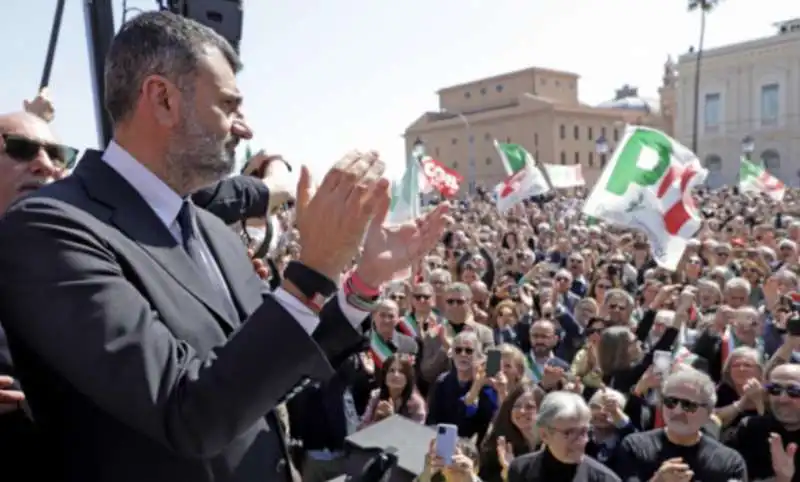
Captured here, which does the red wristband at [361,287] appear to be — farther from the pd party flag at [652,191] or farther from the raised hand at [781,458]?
the pd party flag at [652,191]

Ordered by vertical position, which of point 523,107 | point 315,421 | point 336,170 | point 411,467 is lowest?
point 315,421

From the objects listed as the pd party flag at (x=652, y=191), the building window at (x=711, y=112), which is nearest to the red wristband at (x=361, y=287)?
the pd party flag at (x=652, y=191)

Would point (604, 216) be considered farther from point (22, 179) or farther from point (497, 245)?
point (22, 179)

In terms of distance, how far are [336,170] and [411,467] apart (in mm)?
1680

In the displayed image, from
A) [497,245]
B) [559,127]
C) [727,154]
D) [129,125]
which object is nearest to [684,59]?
[727,154]

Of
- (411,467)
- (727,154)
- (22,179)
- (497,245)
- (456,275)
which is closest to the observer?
(22,179)

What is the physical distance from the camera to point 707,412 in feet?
14.8

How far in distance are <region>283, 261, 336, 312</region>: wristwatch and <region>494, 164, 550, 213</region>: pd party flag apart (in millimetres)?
17019

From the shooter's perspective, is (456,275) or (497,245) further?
(497,245)

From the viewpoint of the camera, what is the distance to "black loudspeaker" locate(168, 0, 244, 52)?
12.7 ft

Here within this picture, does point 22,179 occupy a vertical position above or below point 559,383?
above

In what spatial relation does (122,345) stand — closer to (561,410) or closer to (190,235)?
(190,235)

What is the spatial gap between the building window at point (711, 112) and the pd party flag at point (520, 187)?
5067 cm

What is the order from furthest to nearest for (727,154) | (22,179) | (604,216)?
(727,154) < (604,216) < (22,179)
